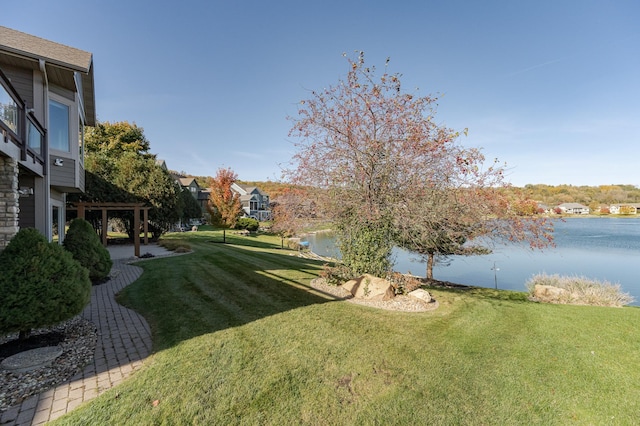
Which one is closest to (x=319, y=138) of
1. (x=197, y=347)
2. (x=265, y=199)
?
(x=197, y=347)

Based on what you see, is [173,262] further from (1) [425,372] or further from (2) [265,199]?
(2) [265,199]

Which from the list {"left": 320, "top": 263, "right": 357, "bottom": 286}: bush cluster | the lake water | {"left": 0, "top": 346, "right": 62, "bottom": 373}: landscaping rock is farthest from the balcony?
the lake water

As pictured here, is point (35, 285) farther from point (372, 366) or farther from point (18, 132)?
point (372, 366)

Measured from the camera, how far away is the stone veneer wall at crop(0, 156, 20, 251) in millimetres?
4719

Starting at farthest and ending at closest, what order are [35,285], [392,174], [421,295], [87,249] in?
[87,249] → [392,174] → [421,295] → [35,285]

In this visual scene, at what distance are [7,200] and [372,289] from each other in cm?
722

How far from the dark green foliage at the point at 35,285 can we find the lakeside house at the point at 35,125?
140cm

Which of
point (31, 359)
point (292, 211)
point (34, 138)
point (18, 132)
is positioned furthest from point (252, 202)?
point (31, 359)

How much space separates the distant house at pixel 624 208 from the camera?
156ft

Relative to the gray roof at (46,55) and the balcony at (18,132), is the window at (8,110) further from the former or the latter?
the gray roof at (46,55)

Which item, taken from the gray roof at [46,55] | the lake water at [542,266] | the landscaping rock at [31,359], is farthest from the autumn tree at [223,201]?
the landscaping rock at [31,359]

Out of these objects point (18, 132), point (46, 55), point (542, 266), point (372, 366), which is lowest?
point (542, 266)

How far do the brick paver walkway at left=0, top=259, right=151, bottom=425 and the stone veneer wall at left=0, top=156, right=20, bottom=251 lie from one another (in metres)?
2.01

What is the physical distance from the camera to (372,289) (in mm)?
6805
